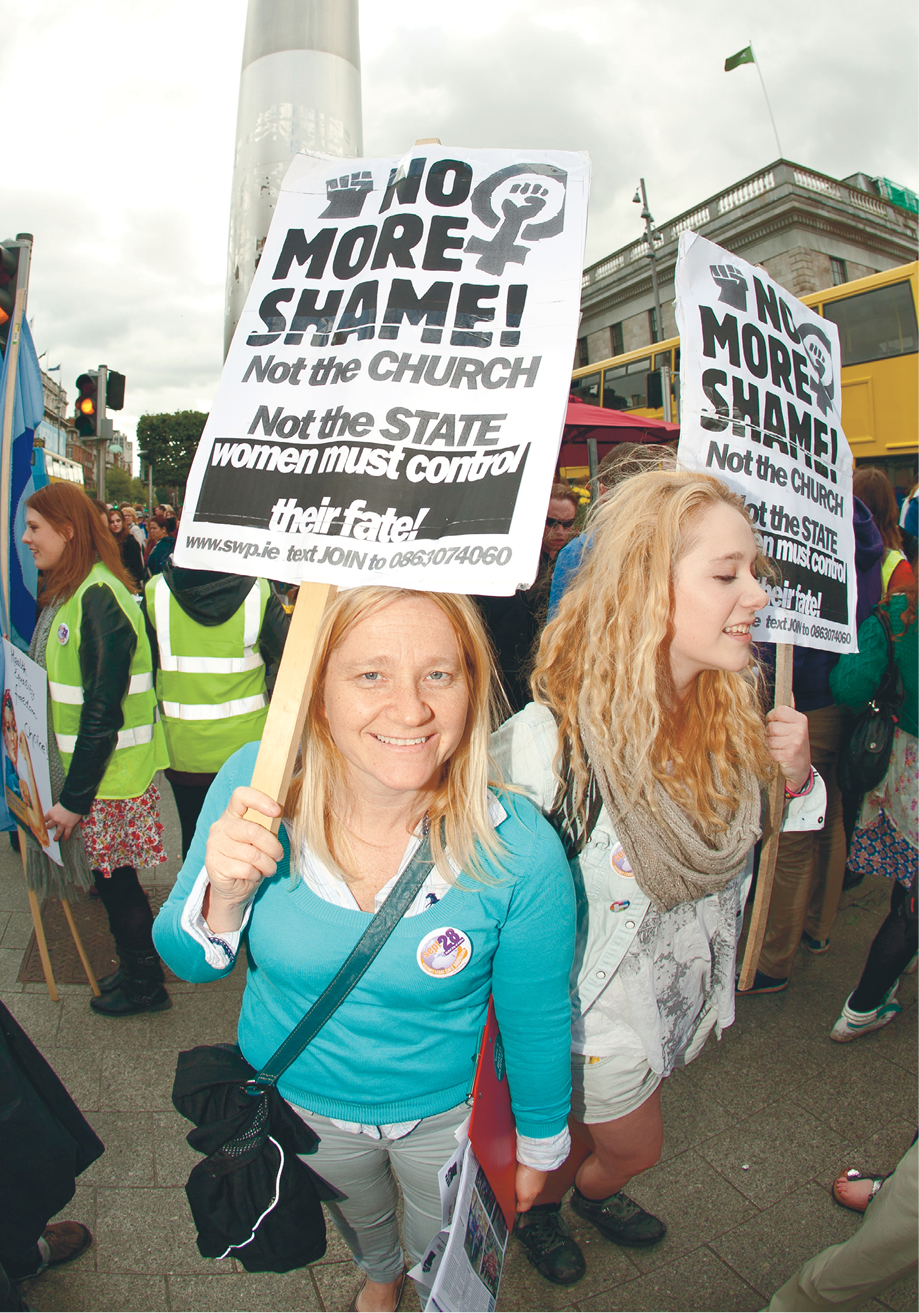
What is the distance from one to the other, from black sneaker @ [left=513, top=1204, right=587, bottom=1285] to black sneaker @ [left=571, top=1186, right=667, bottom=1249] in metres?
0.09

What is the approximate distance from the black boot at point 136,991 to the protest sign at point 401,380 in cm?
236

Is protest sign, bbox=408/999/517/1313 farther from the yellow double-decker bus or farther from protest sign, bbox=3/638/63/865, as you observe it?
the yellow double-decker bus

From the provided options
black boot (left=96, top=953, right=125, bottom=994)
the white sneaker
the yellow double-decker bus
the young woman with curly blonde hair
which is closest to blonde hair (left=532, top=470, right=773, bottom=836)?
the young woman with curly blonde hair

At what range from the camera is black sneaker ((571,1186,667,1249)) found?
2.14m

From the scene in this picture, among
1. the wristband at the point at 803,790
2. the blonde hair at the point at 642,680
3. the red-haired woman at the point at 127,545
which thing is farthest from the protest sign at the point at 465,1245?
the red-haired woman at the point at 127,545

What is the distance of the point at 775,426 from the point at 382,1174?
2.11m

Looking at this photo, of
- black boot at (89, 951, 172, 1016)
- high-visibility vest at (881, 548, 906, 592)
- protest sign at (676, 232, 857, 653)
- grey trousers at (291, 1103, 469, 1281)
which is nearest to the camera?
grey trousers at (291, 1103, 469, 1281)

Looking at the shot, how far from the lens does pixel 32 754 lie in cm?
274

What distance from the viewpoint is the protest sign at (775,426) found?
6.31ft

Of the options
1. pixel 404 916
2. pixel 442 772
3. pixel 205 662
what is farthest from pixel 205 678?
pixel 404 916

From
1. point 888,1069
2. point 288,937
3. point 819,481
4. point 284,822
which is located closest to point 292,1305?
point 288,937

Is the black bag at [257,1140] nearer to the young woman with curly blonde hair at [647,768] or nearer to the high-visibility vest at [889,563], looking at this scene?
the young woman with curly blonde hair at [647,768]

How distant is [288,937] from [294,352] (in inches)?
44.8

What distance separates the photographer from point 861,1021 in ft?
9.57
